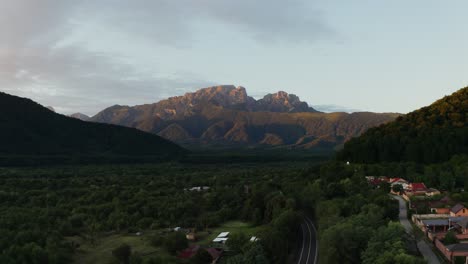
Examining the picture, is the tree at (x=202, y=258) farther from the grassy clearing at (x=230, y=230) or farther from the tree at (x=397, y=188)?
the tree at (x=397, y=188)

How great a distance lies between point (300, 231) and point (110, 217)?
2644 centimetres

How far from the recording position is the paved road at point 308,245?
118 feet

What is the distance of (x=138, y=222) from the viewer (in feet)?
178

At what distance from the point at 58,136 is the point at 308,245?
151 meters

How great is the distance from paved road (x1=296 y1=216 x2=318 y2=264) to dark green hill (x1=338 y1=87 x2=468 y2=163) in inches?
918

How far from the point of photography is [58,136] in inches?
6575

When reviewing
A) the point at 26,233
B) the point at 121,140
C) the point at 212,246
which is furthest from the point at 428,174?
the point at 121,140

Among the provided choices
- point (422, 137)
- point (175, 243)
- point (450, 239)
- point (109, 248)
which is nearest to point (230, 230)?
point (175, 243)

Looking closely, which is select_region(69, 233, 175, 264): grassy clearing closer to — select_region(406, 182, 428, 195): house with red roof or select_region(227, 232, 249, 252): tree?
select_region(227, 232, 249, 252): tree

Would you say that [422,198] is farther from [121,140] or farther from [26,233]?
[121,140]

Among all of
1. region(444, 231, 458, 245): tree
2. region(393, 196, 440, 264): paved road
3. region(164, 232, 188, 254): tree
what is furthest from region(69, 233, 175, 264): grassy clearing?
region(444, 231, 458, 245): tree

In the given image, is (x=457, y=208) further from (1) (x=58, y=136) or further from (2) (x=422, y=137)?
(1) (x=58, y=136)

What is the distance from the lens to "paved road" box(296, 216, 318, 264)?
36097 millimetres

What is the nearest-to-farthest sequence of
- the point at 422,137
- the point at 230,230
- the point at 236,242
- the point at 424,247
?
1. the point at 424,247
2. the point at 236,242
3. the point at 230,230
4. the point at 422,137
